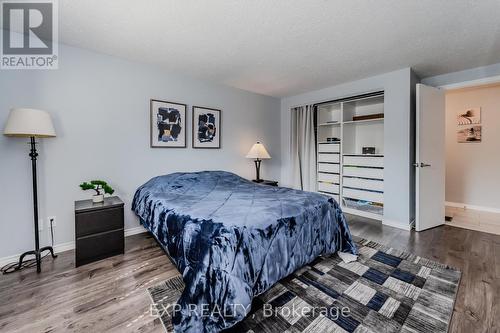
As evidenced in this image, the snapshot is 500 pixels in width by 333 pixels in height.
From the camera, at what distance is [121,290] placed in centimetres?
180

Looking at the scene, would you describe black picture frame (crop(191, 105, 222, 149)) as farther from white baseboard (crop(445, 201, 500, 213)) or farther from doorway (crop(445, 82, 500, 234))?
white baseboard (crop(445, 201, 500, 213))

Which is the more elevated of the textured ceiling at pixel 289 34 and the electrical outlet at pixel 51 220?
the textured ceiling at pixel 289 34

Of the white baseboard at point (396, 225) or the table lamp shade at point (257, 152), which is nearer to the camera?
the white baseboard at point (396, 225)

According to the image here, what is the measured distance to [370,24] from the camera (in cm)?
208

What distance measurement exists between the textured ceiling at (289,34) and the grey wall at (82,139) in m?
0.27

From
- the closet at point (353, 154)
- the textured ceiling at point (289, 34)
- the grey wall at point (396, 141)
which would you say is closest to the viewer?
the textured ceiling at point (289, 34)

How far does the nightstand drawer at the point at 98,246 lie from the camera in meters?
2.16

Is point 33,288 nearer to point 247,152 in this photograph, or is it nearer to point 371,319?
point 371,319

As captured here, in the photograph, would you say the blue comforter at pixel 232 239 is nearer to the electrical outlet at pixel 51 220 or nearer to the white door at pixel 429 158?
the electrical outlet at pixel 51 220

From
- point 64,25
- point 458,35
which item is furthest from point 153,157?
point 458,35

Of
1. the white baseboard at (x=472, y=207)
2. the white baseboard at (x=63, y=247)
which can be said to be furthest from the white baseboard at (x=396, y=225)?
the white baseboard at (x=63, y=247)

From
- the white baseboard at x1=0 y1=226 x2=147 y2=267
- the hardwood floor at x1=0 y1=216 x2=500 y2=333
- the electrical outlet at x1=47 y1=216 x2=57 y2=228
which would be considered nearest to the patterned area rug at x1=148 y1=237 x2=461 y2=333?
the hardwood floor at x1=0 y1=216 x2=500 y2=333

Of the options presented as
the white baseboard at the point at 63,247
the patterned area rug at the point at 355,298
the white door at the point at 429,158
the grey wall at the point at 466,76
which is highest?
the grey wall at the point at 466,76

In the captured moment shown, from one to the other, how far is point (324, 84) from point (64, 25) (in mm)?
3567
